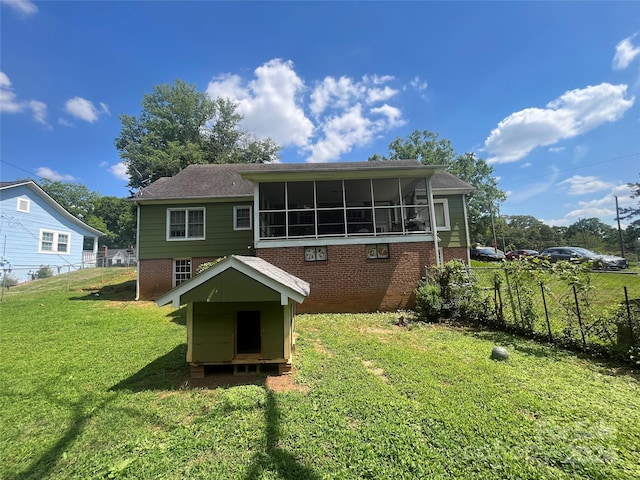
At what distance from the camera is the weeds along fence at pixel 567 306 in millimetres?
4898

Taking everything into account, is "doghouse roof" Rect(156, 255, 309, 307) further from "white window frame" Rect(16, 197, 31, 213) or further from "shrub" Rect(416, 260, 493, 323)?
"white window frame" Rect(16, 197, 31, 213)

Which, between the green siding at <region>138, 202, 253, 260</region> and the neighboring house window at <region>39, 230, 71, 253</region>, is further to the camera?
the neighboring house window at <region>39, 230, 71, 253</region>

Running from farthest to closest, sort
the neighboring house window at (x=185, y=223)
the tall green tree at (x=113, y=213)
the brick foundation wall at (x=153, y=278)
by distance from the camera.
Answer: the tall green tree at (x=113, y=213) < the neighboring house window at (x=185, y=223) < the brick foundation wall at (x=153, y=278)

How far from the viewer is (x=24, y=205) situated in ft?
50.9

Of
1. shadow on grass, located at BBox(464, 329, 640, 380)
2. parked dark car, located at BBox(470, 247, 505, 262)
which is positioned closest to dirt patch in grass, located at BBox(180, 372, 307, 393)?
shadow on grass, located at BBox(464, 329, 640, 380)

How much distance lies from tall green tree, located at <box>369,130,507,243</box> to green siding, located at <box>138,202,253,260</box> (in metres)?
23.5

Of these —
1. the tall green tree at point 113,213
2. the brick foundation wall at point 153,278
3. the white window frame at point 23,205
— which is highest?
the tall green tree at point 113,213

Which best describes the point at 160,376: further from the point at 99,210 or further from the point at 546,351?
the point at 99,210

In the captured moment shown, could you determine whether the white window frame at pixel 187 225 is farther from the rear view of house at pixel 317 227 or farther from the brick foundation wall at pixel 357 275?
the brick foundation wall at pixel 357 275

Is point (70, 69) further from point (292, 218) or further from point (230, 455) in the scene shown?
point (230, 455)

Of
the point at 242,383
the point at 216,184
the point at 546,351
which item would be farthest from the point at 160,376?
the point at 216,184

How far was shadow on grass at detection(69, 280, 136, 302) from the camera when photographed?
1180 cm

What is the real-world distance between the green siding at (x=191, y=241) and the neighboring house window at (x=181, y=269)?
32cm

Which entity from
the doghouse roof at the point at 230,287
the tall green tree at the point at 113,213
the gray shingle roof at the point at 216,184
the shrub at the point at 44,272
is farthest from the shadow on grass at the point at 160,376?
the tall green tree at the point at 113,213
